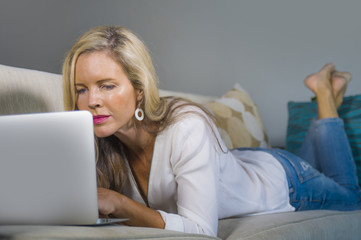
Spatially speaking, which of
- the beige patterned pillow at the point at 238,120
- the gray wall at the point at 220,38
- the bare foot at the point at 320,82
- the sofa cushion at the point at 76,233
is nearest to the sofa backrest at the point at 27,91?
the sofa cushion at the point at 76,233

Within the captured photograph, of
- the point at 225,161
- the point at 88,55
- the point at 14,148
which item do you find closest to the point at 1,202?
the point at 14,148

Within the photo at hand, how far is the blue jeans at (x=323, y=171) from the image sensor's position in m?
1.78

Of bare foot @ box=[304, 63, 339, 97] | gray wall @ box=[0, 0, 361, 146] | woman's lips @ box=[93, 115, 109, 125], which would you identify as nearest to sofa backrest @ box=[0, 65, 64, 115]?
woman's lips @ box=[93, 115, 109, 125]

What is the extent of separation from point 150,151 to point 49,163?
0.63m

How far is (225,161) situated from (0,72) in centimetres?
71

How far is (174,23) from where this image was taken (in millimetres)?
3209

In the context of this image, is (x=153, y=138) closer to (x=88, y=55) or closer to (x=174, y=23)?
(x=88, y=55)

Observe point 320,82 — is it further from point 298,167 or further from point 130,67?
point 130,67

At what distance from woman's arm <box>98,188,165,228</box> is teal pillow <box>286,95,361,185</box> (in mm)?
1329

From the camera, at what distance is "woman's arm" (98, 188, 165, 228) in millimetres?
1045

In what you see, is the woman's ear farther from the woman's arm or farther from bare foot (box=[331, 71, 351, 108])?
bare foot (box=[331, 71, 351, 108])

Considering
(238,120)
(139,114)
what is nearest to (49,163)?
(139,114)

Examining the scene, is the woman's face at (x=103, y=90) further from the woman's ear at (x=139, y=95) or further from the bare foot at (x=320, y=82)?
the bare foot at (x=320, y=82)

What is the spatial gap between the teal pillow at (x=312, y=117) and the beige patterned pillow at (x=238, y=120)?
0.58ft
